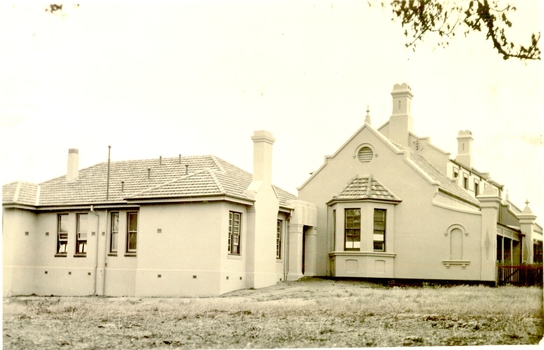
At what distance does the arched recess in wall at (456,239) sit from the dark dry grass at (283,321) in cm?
230

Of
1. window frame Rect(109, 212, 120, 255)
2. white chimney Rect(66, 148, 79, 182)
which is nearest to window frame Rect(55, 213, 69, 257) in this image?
window frame Rect(109, 212, 120, 255)

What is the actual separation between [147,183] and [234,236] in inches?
150

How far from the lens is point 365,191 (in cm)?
2756

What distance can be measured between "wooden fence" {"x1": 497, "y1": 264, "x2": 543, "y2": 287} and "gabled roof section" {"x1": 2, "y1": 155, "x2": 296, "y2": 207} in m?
7.53

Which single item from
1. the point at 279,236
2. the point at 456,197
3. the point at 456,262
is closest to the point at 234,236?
the point at 279,236

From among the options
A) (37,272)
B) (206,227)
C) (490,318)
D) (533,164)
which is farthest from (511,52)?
(37,272)

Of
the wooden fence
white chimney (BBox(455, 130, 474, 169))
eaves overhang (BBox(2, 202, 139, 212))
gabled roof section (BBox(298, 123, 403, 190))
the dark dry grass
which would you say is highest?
gabled roof section (BBox(298, 123, 403, 190))

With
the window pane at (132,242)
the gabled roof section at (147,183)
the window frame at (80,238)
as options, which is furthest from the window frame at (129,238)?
the window frame at (80,238)

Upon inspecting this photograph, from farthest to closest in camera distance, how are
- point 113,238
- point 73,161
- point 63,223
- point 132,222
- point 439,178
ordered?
1. point 439,178
2. point 63,223
3. point 113,238
4. point 132,222
5. point 73,161

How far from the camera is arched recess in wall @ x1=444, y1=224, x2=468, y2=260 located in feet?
81.9

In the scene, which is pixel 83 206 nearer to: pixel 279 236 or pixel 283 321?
pixel 279 236

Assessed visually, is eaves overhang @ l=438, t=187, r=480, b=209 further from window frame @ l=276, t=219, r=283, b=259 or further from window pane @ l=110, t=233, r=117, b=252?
window pane @ l=110, t=233, r=117, b=252

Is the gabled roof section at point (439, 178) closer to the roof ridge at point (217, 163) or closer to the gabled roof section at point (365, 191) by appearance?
the gabled roof section at point (365, 191)

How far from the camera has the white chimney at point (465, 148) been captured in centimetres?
2343
